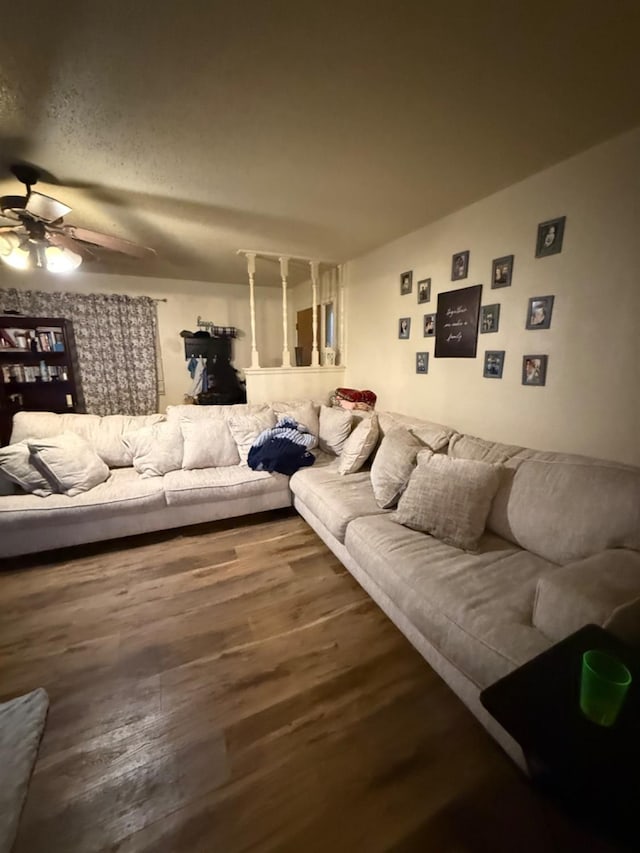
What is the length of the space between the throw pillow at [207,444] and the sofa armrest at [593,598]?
89.5 inches

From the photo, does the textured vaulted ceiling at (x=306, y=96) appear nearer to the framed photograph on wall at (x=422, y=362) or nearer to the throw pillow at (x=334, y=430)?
the framed photograph on wall at (x=422, y=362)

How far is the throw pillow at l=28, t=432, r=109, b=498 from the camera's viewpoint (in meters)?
2.20

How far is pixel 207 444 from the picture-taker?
8.98 ft

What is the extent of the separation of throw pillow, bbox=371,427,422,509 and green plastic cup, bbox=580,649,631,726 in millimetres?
1276

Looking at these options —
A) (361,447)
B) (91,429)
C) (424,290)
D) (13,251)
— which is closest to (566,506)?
(361,447)

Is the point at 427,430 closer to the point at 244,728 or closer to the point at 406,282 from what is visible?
the point at 406,282

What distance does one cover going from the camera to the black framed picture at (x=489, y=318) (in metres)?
2.20

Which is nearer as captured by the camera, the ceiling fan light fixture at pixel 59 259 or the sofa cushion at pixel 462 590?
the sofa cushion at pixel 462 590

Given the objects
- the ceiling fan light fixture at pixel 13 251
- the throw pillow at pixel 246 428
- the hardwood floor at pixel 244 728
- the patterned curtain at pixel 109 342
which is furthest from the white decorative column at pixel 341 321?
the ceiling fan light fixture at pixel 13 251

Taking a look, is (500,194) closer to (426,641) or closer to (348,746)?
(426,641)

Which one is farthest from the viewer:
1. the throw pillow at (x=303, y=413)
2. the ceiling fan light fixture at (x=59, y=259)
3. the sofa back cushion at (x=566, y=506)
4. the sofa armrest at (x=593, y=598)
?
the throw pillow at (x=303, y=413)

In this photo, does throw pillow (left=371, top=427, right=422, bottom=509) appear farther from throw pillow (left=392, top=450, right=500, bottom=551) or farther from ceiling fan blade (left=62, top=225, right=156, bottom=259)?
ceiling fan blade (left=62, top=225, right=156, bottom=259)

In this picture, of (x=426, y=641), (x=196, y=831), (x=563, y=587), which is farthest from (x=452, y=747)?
(x=196, y=831)

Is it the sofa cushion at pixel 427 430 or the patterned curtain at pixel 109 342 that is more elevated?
the patterned curtain at pixel 109 342
